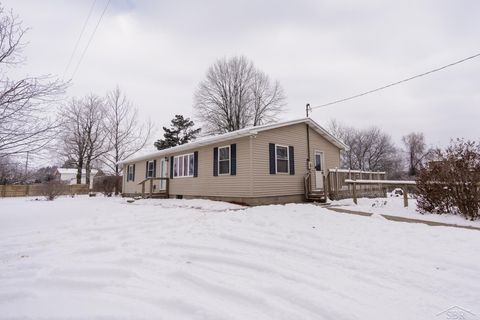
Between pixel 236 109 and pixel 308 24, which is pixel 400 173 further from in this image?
pixel 308 24

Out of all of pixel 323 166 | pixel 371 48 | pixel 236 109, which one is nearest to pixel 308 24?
pixel 371 48

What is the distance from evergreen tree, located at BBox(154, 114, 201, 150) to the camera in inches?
1185

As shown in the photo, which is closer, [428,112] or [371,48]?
[371,48]

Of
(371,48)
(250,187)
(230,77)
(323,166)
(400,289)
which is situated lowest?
(400,289)

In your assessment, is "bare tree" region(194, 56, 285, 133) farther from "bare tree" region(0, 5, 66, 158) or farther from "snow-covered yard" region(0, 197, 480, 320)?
"snow-covered yard" region(0, 197, 480, 320)

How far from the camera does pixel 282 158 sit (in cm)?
1052

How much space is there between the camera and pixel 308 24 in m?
11.2

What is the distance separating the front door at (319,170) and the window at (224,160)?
4.53 meters

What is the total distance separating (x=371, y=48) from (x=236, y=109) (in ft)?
50.6

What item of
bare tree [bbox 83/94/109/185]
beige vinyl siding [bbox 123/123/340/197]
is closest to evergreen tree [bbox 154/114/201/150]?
bare tree [bbox 83/94/109/185]

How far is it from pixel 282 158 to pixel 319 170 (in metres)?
2.93

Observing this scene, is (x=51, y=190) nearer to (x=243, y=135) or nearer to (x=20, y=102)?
(x=20, y=102)

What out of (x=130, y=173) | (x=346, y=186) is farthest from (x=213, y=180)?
(x=130, y=173)

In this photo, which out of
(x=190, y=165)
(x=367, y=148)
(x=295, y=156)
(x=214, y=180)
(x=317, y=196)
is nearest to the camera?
(x=317, y=196)
